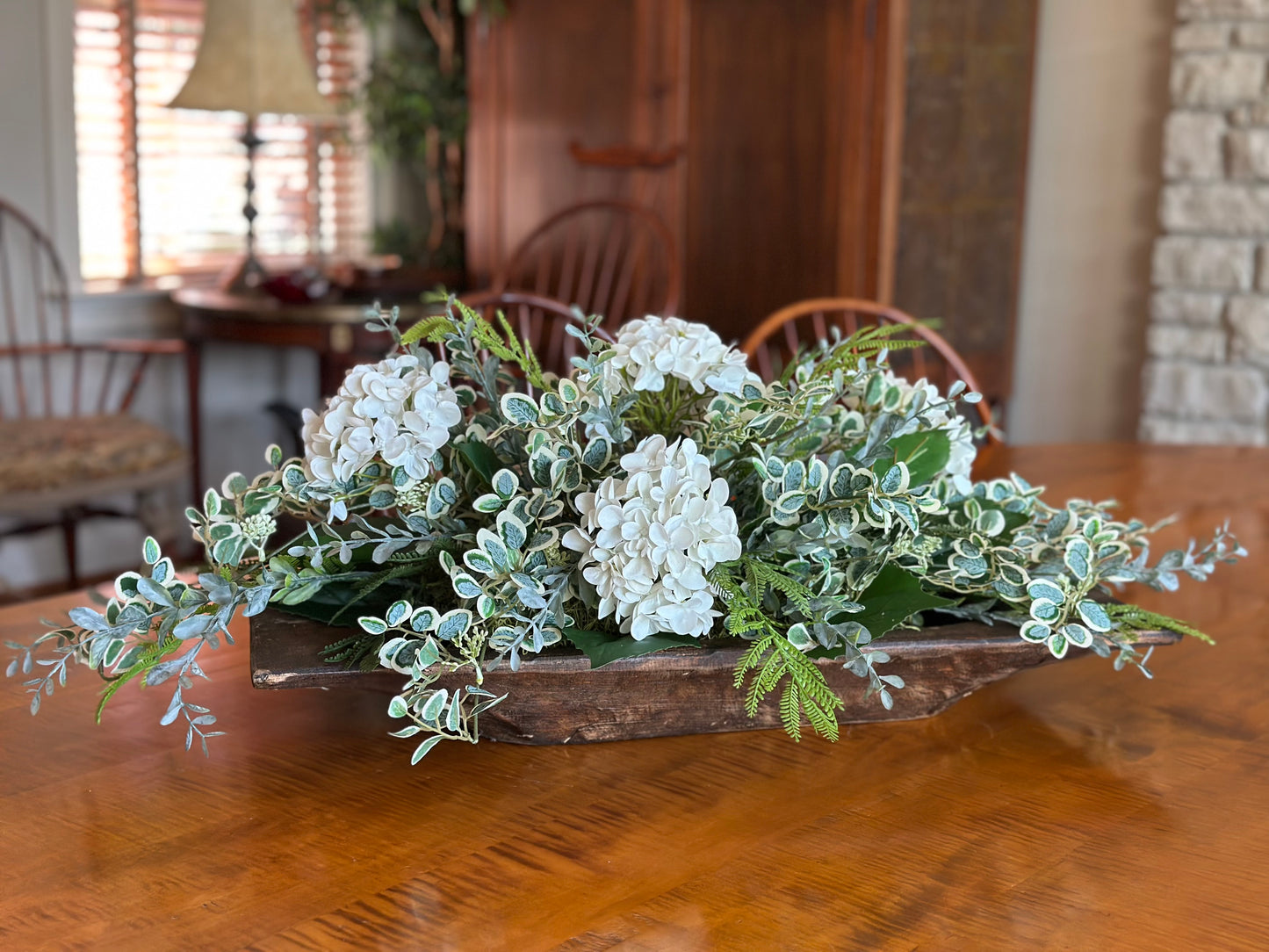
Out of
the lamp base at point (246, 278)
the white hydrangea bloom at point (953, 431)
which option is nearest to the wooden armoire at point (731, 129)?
the lamp base at point (246, 278)

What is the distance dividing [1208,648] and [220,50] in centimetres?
281

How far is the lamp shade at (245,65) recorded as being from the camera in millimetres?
3213

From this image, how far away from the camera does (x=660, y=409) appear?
0.97 meters

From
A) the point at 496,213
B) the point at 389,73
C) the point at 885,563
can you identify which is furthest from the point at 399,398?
the point at 389,73

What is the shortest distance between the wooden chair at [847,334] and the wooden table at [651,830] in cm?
33

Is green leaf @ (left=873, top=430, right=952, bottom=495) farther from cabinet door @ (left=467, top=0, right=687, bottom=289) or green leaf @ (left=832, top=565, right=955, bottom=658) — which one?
cabinet door @ (left=467, top=0, right=687, bottom=289)

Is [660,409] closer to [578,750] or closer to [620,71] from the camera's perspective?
[578,750]

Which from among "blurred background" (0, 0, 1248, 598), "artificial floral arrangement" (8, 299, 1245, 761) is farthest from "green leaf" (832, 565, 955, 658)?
"blurred background" (0, 0, 1248, 598)

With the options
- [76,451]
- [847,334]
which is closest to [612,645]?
[847,334]

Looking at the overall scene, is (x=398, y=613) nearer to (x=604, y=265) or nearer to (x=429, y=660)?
(x=429, y=660)

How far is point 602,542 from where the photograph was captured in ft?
2.74

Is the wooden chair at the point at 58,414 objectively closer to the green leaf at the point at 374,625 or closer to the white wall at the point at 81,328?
the white wall at the point at 81,328

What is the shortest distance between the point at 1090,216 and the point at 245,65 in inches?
85.5

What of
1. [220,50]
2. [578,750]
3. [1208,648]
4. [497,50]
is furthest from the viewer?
[497,50]
